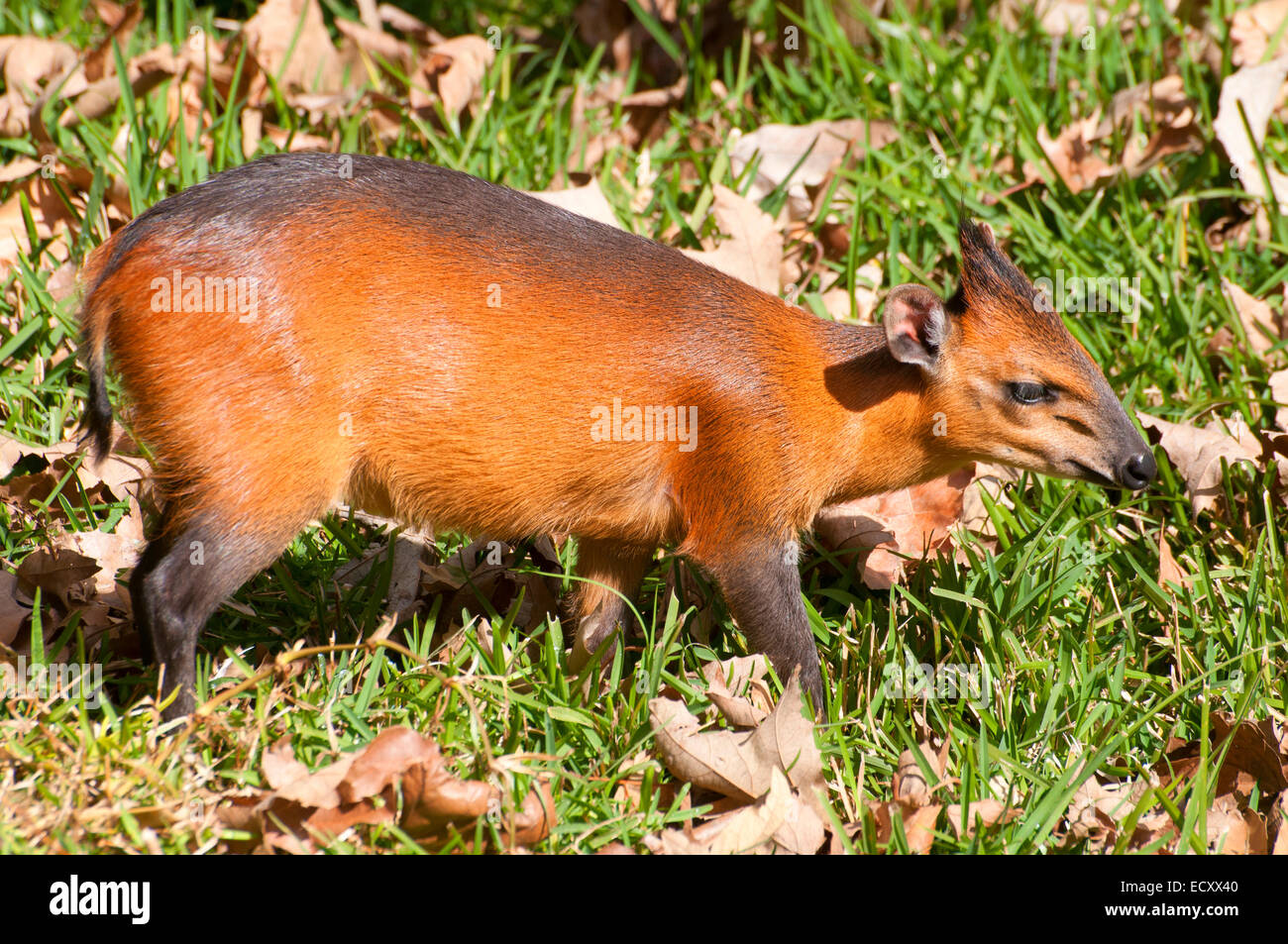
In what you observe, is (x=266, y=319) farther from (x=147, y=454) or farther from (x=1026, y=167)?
(x=1026, y=167)

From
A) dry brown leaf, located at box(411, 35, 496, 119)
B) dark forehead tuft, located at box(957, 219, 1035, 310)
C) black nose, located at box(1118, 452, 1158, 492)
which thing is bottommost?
black nose, located at box(1118, 452, 1158, 492)

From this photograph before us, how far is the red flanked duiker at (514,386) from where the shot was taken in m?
3.79

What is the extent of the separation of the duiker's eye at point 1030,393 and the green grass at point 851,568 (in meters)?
0.65

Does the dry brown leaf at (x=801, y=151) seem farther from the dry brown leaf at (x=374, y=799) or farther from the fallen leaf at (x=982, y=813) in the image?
the dry brown leaf at (x=374, y=799)

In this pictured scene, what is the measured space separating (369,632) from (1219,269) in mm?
3832

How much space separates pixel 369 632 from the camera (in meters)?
4.53

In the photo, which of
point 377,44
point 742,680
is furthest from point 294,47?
point 742,680

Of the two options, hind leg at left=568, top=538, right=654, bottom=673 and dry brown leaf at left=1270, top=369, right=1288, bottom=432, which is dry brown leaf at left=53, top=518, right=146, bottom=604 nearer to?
hind leg at left=568, top=538, right=654, bottom=673

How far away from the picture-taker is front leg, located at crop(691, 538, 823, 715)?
4230mm

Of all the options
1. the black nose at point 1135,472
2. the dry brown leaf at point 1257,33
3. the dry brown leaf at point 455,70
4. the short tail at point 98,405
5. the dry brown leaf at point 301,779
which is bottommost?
the dry brown leaf at point 301,779

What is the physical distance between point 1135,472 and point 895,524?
118 cm

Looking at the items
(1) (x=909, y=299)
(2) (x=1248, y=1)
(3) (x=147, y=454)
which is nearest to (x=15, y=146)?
(3) (x=147, y=454)

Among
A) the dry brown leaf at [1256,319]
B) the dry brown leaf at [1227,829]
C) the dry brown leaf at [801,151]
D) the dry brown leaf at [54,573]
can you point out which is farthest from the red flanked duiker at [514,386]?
the dry brown leaf at [801,151]

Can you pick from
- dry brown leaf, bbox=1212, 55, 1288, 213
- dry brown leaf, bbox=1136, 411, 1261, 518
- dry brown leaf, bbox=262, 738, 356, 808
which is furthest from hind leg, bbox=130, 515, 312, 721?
dry brown leaf, bbox=1212, 55, 1288, 213
